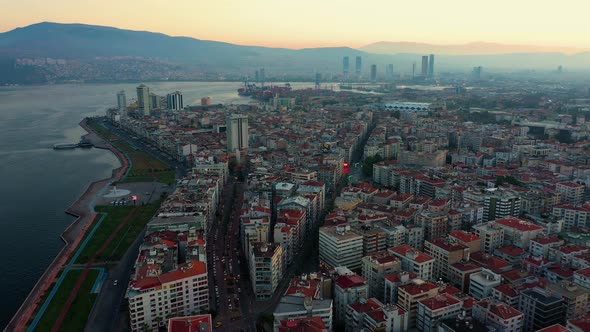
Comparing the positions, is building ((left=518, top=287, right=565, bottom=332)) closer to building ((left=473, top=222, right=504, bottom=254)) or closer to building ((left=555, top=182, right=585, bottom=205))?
building ((left=473, top=222, right=504, bottom=254))

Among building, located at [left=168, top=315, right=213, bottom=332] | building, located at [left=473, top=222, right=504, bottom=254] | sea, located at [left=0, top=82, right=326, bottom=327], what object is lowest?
sea, located at [left=0, top=82, right=326, bottom=327]

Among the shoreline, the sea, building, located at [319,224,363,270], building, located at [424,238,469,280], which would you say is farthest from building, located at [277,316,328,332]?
the sea

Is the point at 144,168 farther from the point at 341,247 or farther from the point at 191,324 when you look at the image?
the point at 191,324

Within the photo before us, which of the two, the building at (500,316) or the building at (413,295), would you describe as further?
the building at (413,295)

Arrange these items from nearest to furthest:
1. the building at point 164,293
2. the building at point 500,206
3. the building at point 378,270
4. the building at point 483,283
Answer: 1. the building at point 164,293
2. the building at point 483,283
3. the building at point 378,270
4. the building at point 500,206

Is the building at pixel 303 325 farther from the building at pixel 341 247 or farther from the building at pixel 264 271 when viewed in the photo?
the building at pixel 341 247

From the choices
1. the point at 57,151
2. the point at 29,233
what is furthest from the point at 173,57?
the point at 29,233

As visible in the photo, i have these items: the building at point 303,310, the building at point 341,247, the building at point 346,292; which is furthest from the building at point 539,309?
the building at point 341,247
